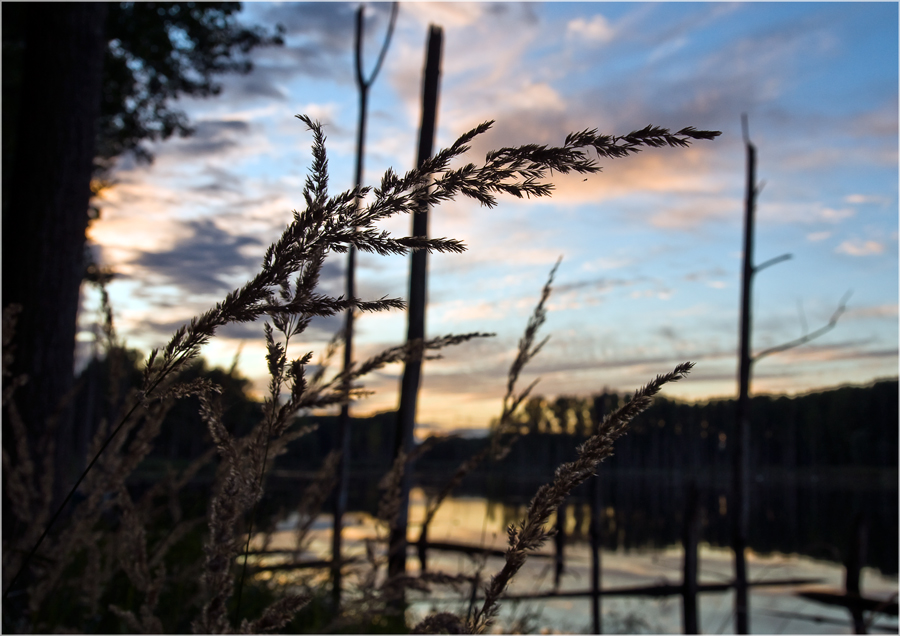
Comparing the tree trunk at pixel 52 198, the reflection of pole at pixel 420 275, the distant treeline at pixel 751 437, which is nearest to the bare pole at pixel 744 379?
the reflection of pole at pixel 420 275

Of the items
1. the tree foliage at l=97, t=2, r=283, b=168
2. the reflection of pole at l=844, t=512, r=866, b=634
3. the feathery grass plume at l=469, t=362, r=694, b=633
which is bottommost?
the reflection of pole at l=844, t=512, r=866, b=634

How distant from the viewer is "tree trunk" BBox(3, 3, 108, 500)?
13.9ft

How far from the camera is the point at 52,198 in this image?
4371 millimetres

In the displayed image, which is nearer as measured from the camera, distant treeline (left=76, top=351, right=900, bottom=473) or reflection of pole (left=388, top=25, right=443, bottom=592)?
reflection of pole (left=388, top=25, right=443, bottom=592)

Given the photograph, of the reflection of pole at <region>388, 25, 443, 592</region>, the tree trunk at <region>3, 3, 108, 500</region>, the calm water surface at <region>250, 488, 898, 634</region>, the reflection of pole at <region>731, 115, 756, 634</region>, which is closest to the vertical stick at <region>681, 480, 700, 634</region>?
the calm water surface at <region>250, 488, 898, 634</region>

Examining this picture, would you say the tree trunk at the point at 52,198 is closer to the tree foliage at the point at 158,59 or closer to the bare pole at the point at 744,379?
the tree foliage at the point at 158,59

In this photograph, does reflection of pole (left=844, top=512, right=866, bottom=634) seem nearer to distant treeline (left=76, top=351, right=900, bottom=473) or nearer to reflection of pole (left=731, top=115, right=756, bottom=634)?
reflection of pole (left=731, top=115, right=756, bottom=634)

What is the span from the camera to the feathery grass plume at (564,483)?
826mm

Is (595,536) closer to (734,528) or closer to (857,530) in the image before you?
(734,528)

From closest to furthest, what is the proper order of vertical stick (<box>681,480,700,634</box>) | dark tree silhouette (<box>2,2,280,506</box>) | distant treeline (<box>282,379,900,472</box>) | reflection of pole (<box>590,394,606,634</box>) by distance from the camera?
dark tree silhouette (<box>2,2,280,506</box>), reflection of pole (<box>590,394,606,634</box>), vertical stick (<box>681,480,700,634</box>), distant treeline (<box>282,379,900,472</box>)

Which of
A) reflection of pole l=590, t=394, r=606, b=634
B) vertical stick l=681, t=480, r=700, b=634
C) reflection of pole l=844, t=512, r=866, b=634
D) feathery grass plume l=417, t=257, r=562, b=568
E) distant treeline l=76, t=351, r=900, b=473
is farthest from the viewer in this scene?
distant treeline l=76, t=351, r=900, b=473

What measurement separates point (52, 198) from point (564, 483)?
4.56 meters

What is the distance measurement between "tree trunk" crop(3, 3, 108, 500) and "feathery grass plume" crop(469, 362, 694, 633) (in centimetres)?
416

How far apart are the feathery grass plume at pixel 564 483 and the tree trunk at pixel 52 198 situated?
416 centimetres
